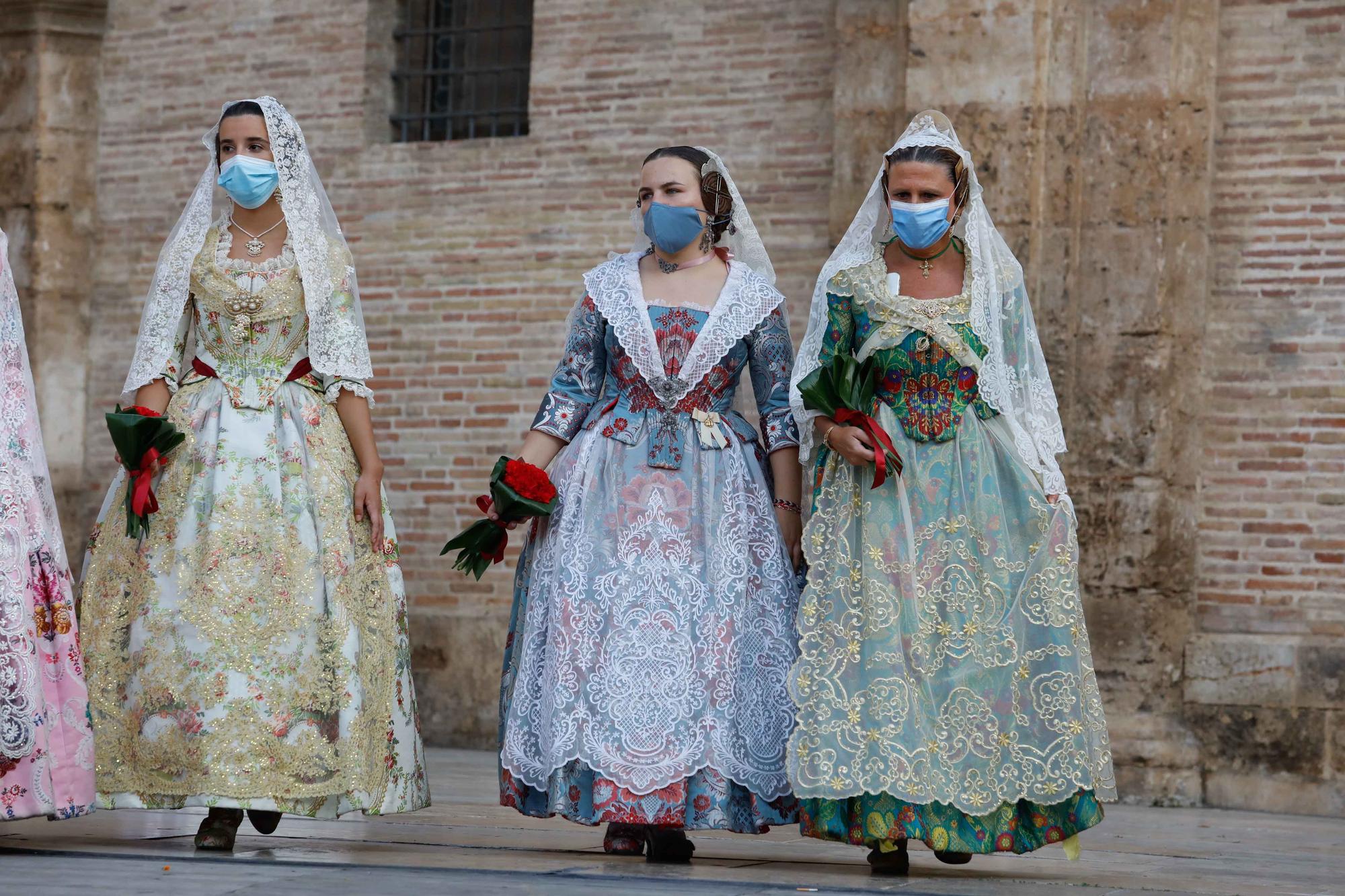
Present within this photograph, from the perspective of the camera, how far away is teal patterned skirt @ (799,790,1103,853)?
4.90 metres

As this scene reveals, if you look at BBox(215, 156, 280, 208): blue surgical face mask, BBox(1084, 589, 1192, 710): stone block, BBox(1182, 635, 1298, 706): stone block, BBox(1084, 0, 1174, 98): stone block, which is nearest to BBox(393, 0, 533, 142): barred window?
BBox(1084, 0, 1174, 98): stone block

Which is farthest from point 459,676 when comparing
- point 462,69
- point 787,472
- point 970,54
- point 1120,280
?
point 787,472

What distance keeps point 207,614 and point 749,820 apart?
153cm

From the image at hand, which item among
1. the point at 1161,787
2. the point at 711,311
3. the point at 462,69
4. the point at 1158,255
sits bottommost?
the point at 1161,787

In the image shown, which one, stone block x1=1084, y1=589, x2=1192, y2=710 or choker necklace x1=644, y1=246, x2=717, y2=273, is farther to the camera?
stone block x1=1084, y1=589, x2=1192, y2=710

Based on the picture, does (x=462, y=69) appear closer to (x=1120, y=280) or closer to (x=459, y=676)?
(x=459, y=676)

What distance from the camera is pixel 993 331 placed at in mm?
5195

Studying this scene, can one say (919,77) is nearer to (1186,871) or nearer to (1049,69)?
(1049,69)

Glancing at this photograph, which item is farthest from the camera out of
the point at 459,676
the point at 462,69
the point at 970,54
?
the point at 462,69

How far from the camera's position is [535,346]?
31.6 ft

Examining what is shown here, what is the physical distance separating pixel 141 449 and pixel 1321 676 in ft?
16.0

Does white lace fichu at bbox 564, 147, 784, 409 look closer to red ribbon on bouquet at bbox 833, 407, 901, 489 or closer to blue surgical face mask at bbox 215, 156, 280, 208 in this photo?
red ribbon on bouquet at bbox 833, 407, 901, 489

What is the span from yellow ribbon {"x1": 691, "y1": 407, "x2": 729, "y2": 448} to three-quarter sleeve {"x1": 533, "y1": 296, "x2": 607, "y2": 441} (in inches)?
13.9

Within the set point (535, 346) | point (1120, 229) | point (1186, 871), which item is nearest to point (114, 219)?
point (535, 346)
